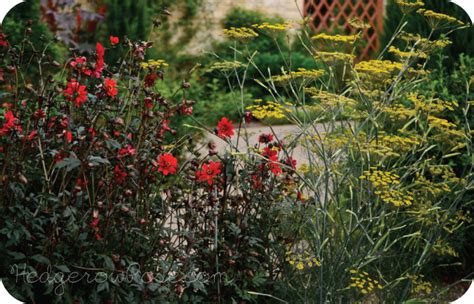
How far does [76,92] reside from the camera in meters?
2.73

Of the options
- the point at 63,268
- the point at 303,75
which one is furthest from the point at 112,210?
the point at 303,75

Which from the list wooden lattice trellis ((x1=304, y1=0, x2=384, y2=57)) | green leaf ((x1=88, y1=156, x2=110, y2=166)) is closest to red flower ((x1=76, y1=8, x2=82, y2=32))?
wooden lattice trellis ((x1=304, y1=0, x2=384, y2=57))

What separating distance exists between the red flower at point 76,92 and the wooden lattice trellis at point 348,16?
845 centimetres

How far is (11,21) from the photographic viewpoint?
6648 mm

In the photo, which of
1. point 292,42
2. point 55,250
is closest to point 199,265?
point 55,250

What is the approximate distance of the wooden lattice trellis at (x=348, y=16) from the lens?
1110 centimetres

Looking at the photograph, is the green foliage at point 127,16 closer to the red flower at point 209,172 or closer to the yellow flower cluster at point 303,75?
the yellow flower cluster at point 303,75

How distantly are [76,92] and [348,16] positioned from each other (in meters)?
9.43

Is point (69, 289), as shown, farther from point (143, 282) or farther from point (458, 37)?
point (458, 37)

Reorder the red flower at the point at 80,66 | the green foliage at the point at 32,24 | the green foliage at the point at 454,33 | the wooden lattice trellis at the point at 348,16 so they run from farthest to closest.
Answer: the wooden lattice trellis at the point at 348,16, the green foliage at the point at 32,24, the green foliage at the point at 454,33, the red flower at the point at 80,66

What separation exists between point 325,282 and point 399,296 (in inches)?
18.8

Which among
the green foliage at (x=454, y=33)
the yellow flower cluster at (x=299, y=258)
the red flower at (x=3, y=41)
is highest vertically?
the red flower at (x=3, y=41)

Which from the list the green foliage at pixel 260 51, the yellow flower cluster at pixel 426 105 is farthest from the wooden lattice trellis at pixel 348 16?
the yellow flower cluster at pixel 426 105

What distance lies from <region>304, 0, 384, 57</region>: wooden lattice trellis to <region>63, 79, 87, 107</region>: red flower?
8.45 meters
